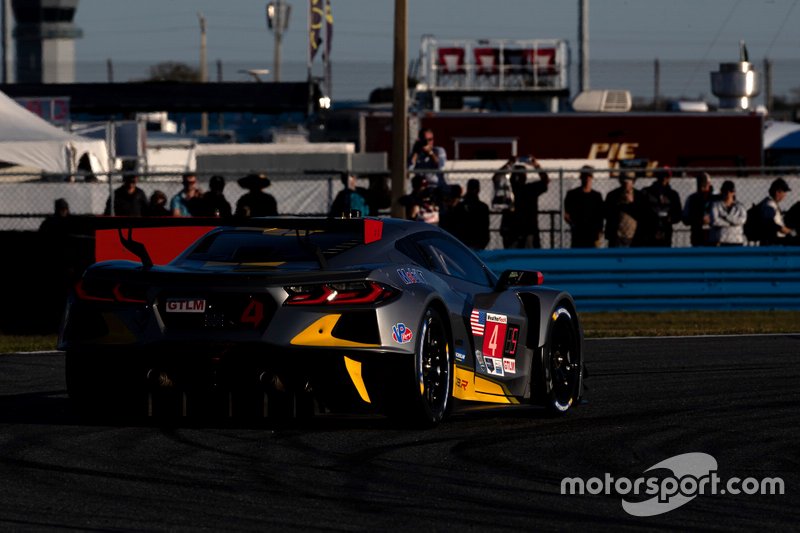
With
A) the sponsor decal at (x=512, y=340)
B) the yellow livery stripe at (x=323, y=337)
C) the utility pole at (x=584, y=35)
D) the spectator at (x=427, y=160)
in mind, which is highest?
the utility pole at (x=584, y=35)

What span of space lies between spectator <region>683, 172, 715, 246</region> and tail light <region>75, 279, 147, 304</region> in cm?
1273

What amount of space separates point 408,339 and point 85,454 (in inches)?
68.9

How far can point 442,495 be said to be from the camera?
6750mm

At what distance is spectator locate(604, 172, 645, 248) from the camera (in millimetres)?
20062

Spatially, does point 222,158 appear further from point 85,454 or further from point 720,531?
point 720,531

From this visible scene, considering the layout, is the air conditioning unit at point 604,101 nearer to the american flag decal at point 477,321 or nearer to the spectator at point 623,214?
the spectator at point 623,214

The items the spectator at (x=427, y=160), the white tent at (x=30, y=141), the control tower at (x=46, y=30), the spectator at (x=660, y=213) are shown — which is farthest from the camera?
the control tower at (x=46, y=30)

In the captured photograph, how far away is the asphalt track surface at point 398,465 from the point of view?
6.25 meters

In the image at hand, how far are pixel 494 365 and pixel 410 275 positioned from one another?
93 centimetres

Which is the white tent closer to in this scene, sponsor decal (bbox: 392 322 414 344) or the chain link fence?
the chain link fence

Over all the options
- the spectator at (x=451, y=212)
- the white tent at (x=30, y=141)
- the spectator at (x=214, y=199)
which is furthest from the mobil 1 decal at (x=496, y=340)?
the white tent at (x=30, y=141)

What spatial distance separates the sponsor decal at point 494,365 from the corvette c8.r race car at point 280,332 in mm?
56

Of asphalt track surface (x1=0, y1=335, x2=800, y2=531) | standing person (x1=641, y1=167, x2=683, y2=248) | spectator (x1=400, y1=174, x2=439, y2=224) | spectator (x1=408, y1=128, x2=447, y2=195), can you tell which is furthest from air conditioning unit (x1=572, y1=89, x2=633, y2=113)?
asphalt track surface (x1=0, y1=335, x2=800, y2=531)

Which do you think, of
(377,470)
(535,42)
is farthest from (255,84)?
(377,470)
